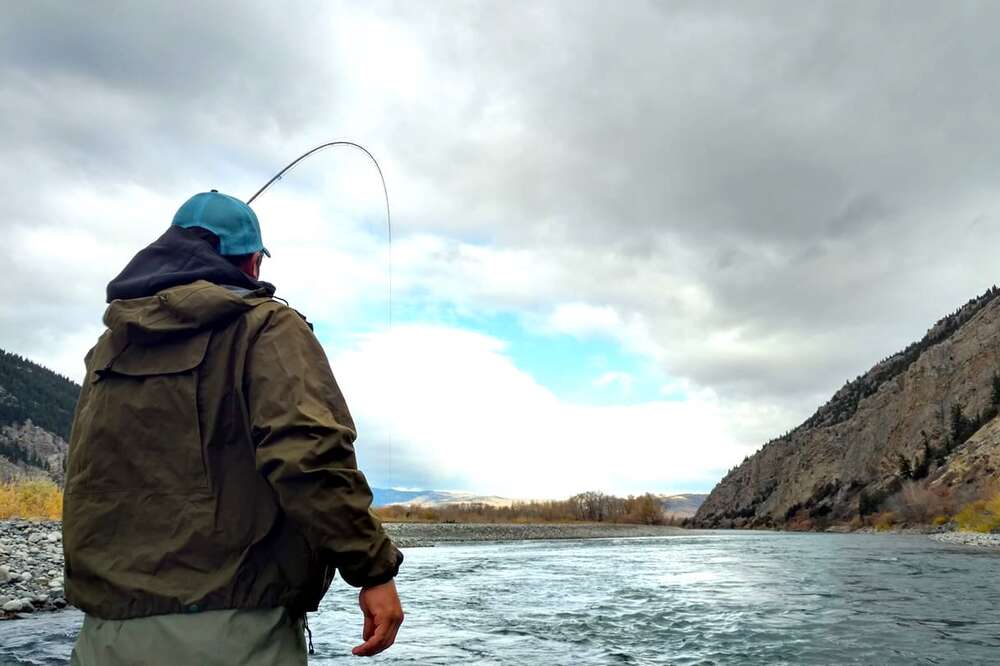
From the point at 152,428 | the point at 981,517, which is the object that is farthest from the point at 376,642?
the point at 981,517

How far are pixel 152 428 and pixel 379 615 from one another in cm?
90

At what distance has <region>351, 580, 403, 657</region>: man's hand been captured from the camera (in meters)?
2.24

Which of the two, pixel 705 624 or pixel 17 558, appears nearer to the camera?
pixel 705 624

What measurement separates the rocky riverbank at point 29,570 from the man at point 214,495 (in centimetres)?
1100

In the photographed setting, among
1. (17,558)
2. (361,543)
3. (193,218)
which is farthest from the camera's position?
(17,558)

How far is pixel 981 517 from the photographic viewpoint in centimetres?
4550

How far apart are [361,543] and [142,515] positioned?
0.69 metres

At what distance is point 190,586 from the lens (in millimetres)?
2209

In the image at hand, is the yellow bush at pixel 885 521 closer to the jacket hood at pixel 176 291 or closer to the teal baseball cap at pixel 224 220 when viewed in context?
the teal baseball cap at pixel 224 220

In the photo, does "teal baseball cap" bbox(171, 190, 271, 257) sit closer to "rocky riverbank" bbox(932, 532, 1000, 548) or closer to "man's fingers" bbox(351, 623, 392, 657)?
"man's fingers" bbox(351, 623, 392, 657)

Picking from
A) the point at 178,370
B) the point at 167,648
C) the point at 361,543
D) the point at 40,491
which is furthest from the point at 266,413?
the point at 40,491

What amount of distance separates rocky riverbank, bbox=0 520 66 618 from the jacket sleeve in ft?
37.5

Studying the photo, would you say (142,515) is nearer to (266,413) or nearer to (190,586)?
(190,586)

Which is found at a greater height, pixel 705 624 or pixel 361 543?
pixel 361 543
